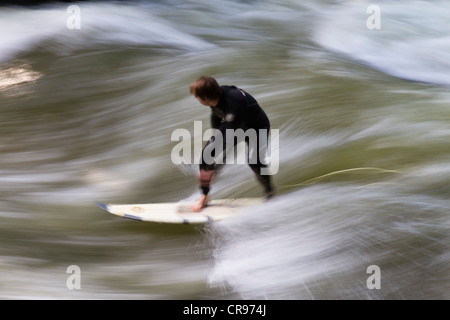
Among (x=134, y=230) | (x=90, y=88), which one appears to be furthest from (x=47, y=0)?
(x=134, y=230)

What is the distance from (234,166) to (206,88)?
134cm

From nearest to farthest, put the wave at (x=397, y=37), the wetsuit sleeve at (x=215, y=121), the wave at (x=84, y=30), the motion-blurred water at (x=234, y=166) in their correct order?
the motion-blurred water at (x=234, y=166)
the wetsuit sleeve at (x=215, y=121)
the wave at (x=397, y=37)
the wave at (x=84, y=30)

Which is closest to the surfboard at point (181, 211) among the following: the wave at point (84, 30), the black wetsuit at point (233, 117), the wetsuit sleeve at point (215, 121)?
the black wetsuit at point (233, 117)

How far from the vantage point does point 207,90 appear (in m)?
4.04

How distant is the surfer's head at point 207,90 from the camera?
4.02 metres

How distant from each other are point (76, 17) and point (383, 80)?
4182 mm

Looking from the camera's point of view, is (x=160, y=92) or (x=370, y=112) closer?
(x=370, y=112)

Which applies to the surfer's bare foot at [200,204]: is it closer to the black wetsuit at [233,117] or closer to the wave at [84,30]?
the black wetsuit at [233,117]

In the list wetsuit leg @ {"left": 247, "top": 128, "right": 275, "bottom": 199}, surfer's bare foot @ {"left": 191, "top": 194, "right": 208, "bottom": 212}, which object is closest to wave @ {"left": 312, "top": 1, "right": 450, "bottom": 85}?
wetsuit leg @ {"left": 247, "top": 128, "right": 275, "bottom": 199}

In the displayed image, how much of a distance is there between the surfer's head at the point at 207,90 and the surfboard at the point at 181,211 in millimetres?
755

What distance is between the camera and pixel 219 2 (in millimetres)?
10836

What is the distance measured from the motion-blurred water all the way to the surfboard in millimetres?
69

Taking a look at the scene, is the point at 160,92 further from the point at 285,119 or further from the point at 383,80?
the point at 383,80

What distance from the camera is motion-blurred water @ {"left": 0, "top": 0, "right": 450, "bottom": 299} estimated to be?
383 centimetres
